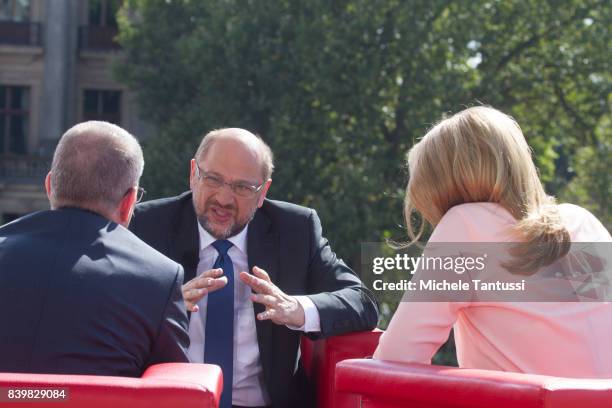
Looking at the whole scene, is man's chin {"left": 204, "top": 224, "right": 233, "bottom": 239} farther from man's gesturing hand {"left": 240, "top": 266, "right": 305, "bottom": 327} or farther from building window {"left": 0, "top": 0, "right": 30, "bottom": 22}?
building window {"left": 0, "top": 0, "right": 30, "bottom": 22}

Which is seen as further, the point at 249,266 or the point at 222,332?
the point at 249,266

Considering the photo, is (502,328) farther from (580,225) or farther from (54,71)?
(54,71)

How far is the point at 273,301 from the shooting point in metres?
3.38

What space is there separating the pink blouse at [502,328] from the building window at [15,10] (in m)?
31.7

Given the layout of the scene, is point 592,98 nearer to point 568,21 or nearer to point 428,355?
point 568,21

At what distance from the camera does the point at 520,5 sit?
72.0ft

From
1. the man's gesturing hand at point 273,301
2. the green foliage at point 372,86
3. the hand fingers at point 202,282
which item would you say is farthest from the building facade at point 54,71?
the hand fingers at point 202,282

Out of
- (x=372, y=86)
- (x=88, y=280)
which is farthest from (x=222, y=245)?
(x=372, y=86)

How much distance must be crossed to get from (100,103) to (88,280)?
100ft

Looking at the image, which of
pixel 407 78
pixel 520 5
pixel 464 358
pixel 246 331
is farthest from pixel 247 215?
pixel 520 5

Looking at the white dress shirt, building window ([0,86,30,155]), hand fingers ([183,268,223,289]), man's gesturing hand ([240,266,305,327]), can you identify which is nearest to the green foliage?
building window ([0,86,30,155])

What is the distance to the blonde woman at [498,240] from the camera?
2.60m

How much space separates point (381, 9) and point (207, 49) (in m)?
3.80

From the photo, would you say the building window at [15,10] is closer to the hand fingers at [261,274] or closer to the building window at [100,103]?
the building window at [100,103]
